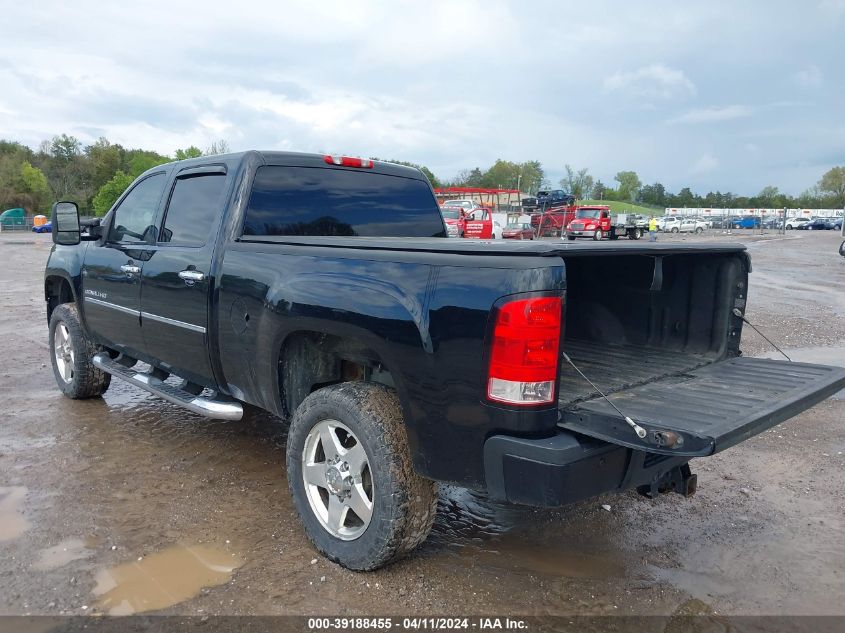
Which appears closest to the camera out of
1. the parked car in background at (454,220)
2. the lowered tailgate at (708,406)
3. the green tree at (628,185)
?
the lowered tailgate at (708,406)

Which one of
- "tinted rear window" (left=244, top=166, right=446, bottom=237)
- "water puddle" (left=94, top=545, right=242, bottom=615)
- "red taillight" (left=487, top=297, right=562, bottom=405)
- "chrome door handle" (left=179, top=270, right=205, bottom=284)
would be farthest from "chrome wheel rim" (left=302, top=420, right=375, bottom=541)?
"tinted rear window" (left=244, top=166, right=446, bottom=237)

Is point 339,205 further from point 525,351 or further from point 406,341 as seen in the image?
point 525,351

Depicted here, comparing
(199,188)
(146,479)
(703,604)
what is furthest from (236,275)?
(703,604)

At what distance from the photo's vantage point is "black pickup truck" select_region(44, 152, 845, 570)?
8.41 feet

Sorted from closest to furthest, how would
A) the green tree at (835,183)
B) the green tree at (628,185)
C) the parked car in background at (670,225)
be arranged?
1. the parked car in background at (670,225)
2. the green tree at (835,183)
3. the green tree at (628,185)

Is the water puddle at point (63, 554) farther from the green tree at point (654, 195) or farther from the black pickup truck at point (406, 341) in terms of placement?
the green tree at point (654, 195)

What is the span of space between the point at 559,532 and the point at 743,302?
5.35 ft

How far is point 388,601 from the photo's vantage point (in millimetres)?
2971

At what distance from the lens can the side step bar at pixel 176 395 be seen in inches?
154

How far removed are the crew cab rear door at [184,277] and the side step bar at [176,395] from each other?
0.12 metres

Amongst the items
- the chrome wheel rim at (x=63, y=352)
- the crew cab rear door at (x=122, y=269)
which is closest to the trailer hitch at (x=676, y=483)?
the crew cab rear door at (x=122, y=269)

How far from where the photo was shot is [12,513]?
380 centimetres

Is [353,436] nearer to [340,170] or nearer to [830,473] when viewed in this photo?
[340,170]

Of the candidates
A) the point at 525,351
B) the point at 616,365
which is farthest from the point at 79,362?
the point at 525,351
